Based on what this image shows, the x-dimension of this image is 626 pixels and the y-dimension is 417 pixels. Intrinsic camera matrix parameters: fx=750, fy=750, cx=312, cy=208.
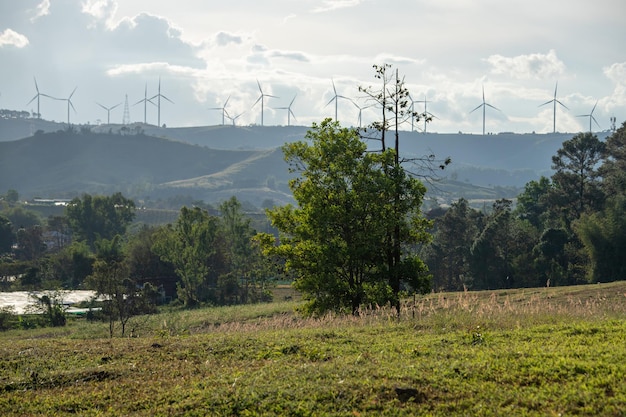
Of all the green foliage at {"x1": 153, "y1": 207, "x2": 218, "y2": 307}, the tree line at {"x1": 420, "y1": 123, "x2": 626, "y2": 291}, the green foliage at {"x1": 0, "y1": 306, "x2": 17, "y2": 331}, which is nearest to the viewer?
the green foliage at {"x1": 0, "y1": 306, "x2": 17, "y2": 331}

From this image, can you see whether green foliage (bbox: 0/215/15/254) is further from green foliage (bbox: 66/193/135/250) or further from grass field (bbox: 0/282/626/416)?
grass field (bbox: 0/282/626/416)

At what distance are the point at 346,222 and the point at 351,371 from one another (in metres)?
17.3

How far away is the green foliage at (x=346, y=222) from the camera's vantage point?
29531 mm

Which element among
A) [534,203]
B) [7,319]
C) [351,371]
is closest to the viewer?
[351,371]

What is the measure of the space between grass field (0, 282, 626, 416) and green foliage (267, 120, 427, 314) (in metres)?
9.01

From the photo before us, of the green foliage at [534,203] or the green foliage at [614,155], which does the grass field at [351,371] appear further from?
the green foliage at [534,203]

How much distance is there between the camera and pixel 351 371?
13.7m

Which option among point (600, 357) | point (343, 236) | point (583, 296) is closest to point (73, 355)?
point (600, 357)

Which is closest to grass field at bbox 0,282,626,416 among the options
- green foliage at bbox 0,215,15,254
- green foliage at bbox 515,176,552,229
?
green foliage at bbox 515,176,552,229

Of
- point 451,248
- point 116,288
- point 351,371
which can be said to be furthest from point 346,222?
point 451,248

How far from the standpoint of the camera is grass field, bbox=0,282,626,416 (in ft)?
39.0

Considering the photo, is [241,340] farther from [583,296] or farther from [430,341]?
[583,296]

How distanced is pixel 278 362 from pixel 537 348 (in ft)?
17.0

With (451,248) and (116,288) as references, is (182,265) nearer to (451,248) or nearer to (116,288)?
(451,248)
